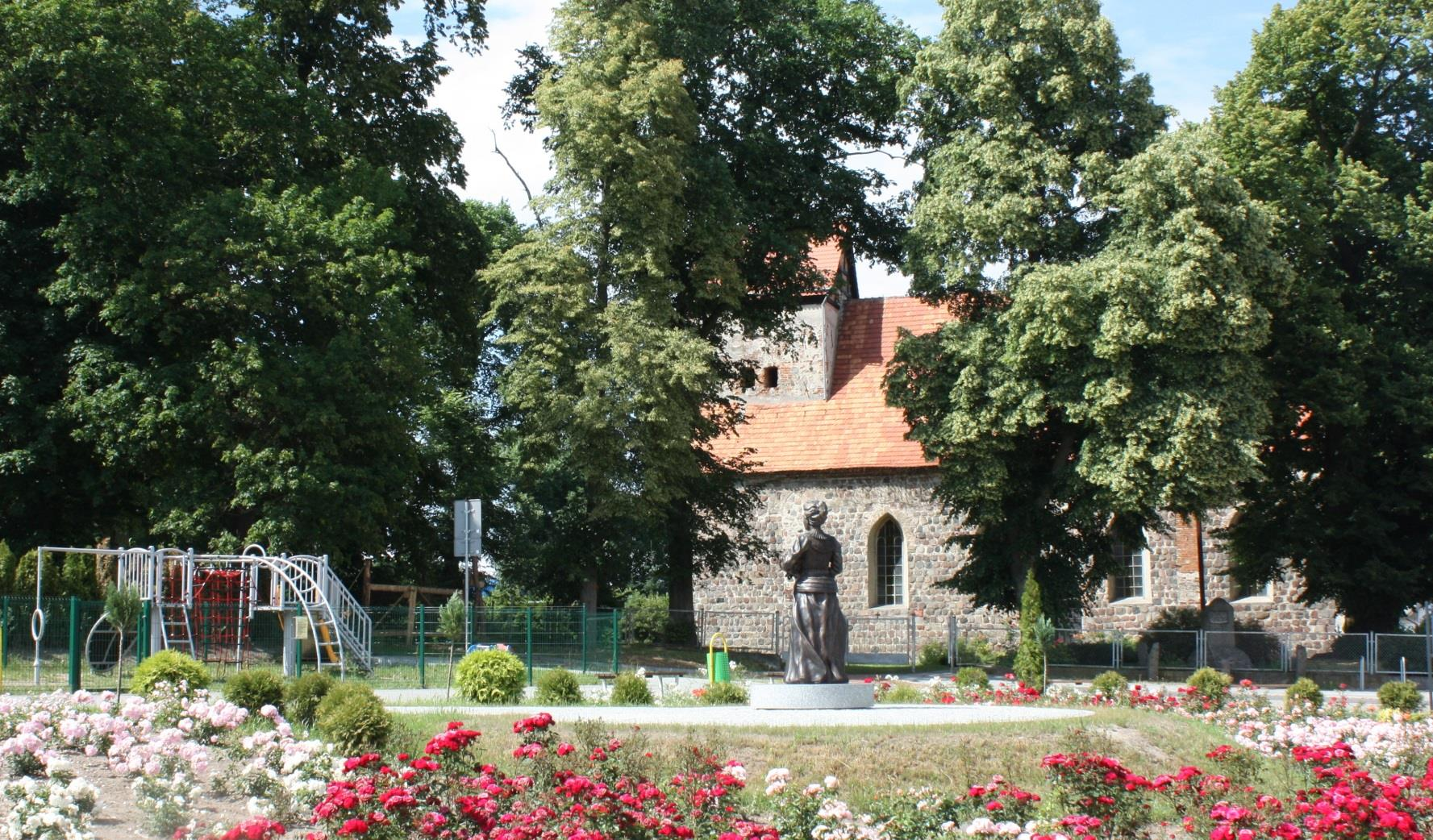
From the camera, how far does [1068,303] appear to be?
83.9 feet

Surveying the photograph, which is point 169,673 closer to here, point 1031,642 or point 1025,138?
point 1031,642

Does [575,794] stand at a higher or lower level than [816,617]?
lower

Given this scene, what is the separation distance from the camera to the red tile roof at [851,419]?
1501 inches

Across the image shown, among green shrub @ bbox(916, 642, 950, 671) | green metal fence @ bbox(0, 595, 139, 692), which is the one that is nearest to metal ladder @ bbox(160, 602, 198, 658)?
green metal fence @ bbox(0, 595, 139, 692)

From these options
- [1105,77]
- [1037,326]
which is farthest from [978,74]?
[1037,326]

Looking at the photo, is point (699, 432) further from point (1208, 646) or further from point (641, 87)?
point (1208, 646)

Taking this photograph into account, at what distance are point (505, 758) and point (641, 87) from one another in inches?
689

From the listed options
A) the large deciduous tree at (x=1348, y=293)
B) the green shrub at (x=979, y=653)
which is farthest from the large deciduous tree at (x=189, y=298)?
the large deciduous tree at (x=1348, y=293)

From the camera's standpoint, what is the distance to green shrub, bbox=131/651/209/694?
47.2 ft

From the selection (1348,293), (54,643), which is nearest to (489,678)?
(54,643)

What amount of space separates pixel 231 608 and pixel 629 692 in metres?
7.87

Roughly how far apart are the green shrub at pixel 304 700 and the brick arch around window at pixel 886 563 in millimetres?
25529

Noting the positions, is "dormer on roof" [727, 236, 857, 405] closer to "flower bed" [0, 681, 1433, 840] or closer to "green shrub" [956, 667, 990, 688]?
"green shrub" [956, 667, 990, 688]

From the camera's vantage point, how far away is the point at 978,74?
28.1m
